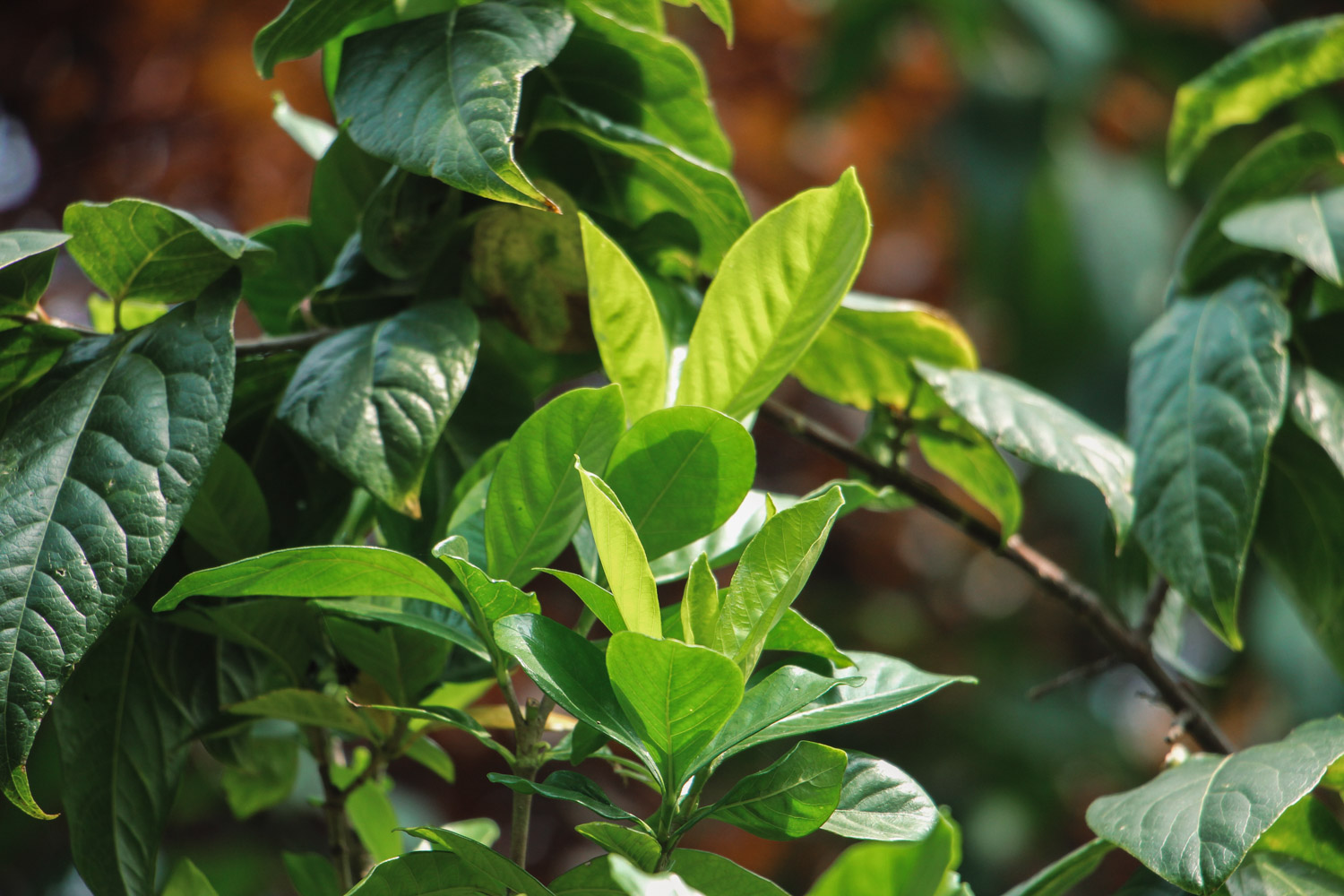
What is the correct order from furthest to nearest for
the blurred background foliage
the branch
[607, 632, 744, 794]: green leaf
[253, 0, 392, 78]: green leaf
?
1. the blurred background foliage
2. the branch
3. [253, 0, 392, 78]: green leaf
4. [607, 632, 744, 794]: green leaf

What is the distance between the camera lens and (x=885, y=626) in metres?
2.24

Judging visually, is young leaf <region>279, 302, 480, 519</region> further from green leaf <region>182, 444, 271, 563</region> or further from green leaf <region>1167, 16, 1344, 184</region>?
green leaf <region>1167, 16, 1344, 184</region>

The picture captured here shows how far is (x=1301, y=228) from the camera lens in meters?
0.45

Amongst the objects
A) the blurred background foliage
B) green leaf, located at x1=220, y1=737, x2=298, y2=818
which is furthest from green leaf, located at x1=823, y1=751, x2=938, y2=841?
the blurred background foliage

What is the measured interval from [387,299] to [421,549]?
12 centimetres

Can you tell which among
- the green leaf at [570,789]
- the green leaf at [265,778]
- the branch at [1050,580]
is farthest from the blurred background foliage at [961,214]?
the green leaf at [570,789]

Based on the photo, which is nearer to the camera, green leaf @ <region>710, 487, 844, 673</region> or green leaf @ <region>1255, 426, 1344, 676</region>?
green leaf @ <region>710, 487, 844, 673</region>

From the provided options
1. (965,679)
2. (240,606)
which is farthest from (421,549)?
(965,679)

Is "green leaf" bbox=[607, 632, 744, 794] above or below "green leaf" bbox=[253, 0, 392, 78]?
below

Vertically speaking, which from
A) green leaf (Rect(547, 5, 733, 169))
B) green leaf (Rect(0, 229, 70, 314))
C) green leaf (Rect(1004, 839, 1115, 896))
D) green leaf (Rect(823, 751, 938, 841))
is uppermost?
green leaf (Rect(547, 5, 733, 169))

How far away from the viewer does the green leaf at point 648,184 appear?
1.27 feet

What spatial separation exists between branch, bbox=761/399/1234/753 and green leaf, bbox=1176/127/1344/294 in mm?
179

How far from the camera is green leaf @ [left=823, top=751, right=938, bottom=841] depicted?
28 centimetres

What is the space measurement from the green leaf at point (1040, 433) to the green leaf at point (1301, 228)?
0.37 ft
